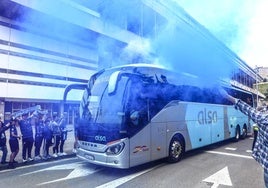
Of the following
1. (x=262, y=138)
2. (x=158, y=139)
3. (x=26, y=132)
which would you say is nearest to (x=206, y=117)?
(x=158, y=139)

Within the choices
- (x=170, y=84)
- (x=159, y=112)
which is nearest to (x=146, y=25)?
(x=170, y=84)

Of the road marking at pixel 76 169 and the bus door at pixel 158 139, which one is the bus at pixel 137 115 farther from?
the road marking at pixel 76 169

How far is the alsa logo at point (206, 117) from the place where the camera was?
31.9 feet

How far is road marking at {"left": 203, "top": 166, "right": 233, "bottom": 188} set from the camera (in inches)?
239

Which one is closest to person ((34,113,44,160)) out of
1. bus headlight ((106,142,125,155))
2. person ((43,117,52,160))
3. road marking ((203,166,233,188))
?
person ((43,117,52,160))

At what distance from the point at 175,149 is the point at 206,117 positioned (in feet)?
8.53

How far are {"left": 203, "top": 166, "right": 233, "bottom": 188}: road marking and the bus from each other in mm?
1544

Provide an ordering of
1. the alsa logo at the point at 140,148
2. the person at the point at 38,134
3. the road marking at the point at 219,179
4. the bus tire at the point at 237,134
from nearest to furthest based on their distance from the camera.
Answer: the road marking at the point at 219,179 → the alsa logo at the point at 140,148 → the person at the point at 38,134 → the bus tire at the point at 237,134

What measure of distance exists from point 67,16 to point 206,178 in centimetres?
560

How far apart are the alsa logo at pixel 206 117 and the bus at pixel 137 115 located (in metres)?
0.26

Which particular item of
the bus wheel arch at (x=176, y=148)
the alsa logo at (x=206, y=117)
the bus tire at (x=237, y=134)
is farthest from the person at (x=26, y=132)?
the bus tire at (x=237, y=134)

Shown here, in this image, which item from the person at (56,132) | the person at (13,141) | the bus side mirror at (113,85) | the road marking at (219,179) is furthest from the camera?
the person at (56,132)

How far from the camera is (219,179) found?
6.38 m

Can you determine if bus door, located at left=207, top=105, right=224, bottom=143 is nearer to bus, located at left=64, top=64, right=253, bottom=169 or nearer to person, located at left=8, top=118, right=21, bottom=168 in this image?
bus, located at left=64, top=64, right=253, bottom=169
